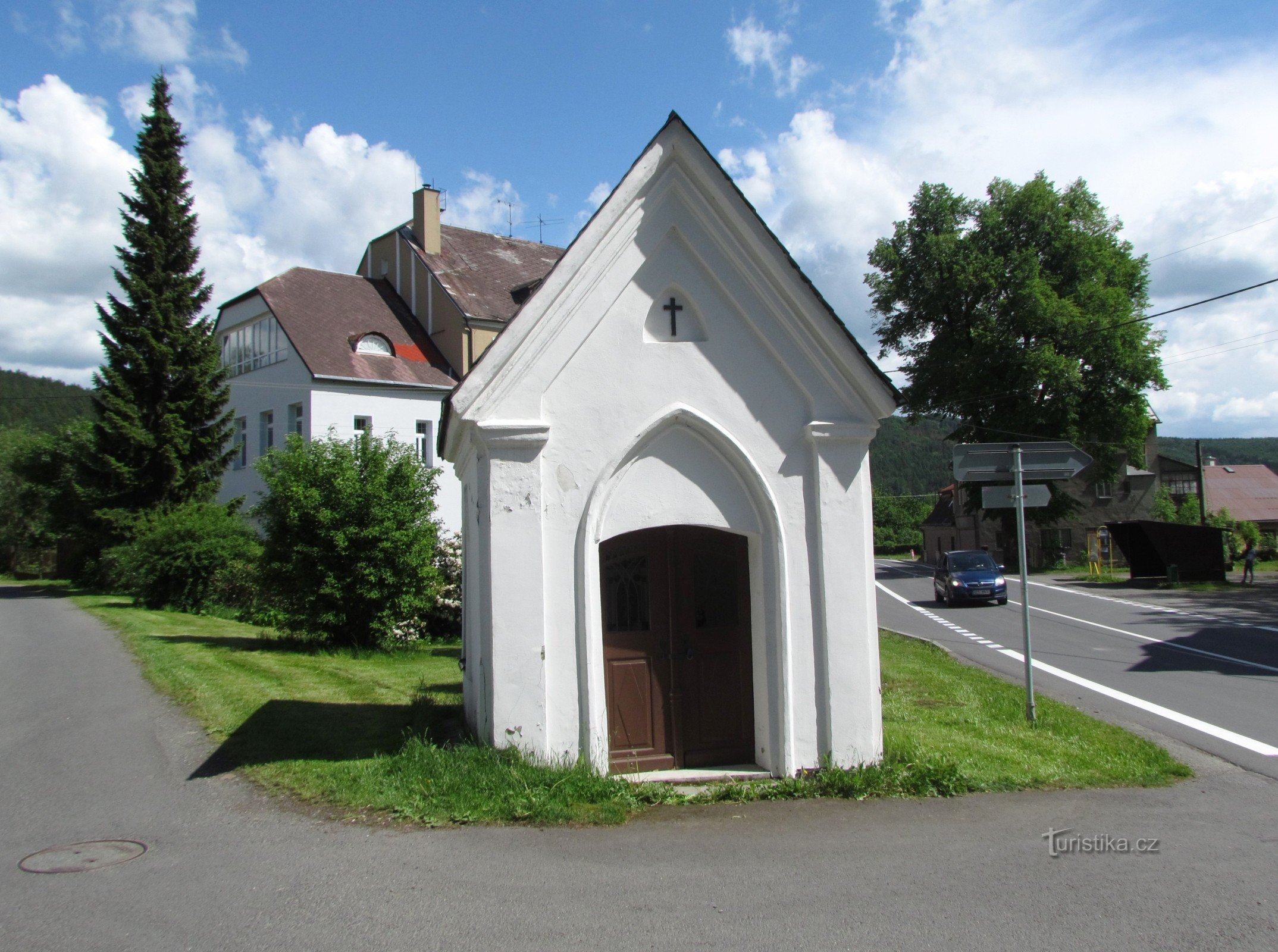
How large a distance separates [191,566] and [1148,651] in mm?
22879

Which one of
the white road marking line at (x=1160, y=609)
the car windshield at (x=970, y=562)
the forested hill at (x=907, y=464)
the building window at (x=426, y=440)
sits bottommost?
the white road marking line at (x=1160, y=609)

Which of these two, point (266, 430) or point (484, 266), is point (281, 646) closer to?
point (266, 430)

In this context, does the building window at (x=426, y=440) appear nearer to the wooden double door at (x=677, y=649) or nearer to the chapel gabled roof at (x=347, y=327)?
the chapel gabled roof at (x=347, y=327)

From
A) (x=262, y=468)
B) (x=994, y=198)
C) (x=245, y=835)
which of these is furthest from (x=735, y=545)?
(x=994, y=198)

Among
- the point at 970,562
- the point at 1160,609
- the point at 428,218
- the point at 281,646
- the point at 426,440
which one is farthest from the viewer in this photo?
the point at 428,218

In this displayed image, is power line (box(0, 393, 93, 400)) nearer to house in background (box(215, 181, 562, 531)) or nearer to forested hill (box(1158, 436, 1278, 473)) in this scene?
house in background (box(215, 181, 562, 531))

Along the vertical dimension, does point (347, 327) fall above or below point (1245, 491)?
above

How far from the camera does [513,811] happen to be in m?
6.61

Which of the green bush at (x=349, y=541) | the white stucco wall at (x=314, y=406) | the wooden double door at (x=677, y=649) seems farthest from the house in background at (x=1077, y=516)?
the wooden double door at (x=677, y=649)

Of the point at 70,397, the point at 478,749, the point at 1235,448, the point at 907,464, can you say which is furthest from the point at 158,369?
the point at 1235,448

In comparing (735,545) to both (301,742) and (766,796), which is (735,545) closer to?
(766,796)

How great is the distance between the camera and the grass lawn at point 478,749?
22.6 ft

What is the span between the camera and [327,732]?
9688 millimetres

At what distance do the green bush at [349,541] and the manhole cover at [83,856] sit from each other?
1040 cm
